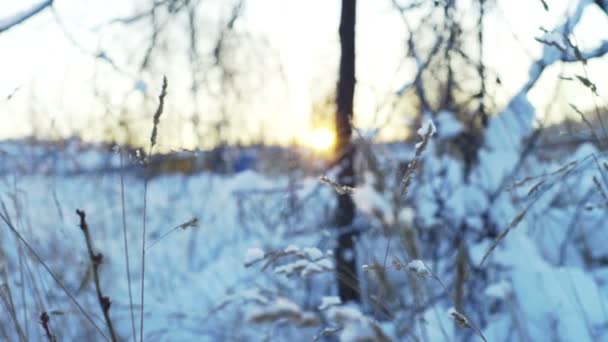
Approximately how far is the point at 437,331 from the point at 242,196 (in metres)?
2.57

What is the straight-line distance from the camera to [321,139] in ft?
9.37

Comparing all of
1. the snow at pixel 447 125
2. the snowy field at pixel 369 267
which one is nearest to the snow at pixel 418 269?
the snowy field at pixel 369 267

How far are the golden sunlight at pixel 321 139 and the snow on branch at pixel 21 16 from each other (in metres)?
1.23

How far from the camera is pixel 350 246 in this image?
102 inches

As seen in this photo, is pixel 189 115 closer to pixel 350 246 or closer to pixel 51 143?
pixel 51 143

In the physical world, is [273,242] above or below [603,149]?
below

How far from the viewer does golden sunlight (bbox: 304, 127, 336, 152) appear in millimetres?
2660

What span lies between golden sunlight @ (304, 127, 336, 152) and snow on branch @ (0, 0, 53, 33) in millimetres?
1230

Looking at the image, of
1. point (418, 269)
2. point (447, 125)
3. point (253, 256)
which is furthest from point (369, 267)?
point (447, 125)

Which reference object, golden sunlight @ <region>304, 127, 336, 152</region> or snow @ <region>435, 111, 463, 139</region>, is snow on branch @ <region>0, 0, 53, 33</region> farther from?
snow @ <region>435, 111, 463, 139</region>

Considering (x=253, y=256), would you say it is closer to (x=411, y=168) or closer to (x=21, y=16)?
(x=411, y=168)

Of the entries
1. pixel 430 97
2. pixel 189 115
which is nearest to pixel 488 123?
pixel 430 97

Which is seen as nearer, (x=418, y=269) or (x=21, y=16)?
(x=418, y=269)

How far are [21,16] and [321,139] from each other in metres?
1.42
